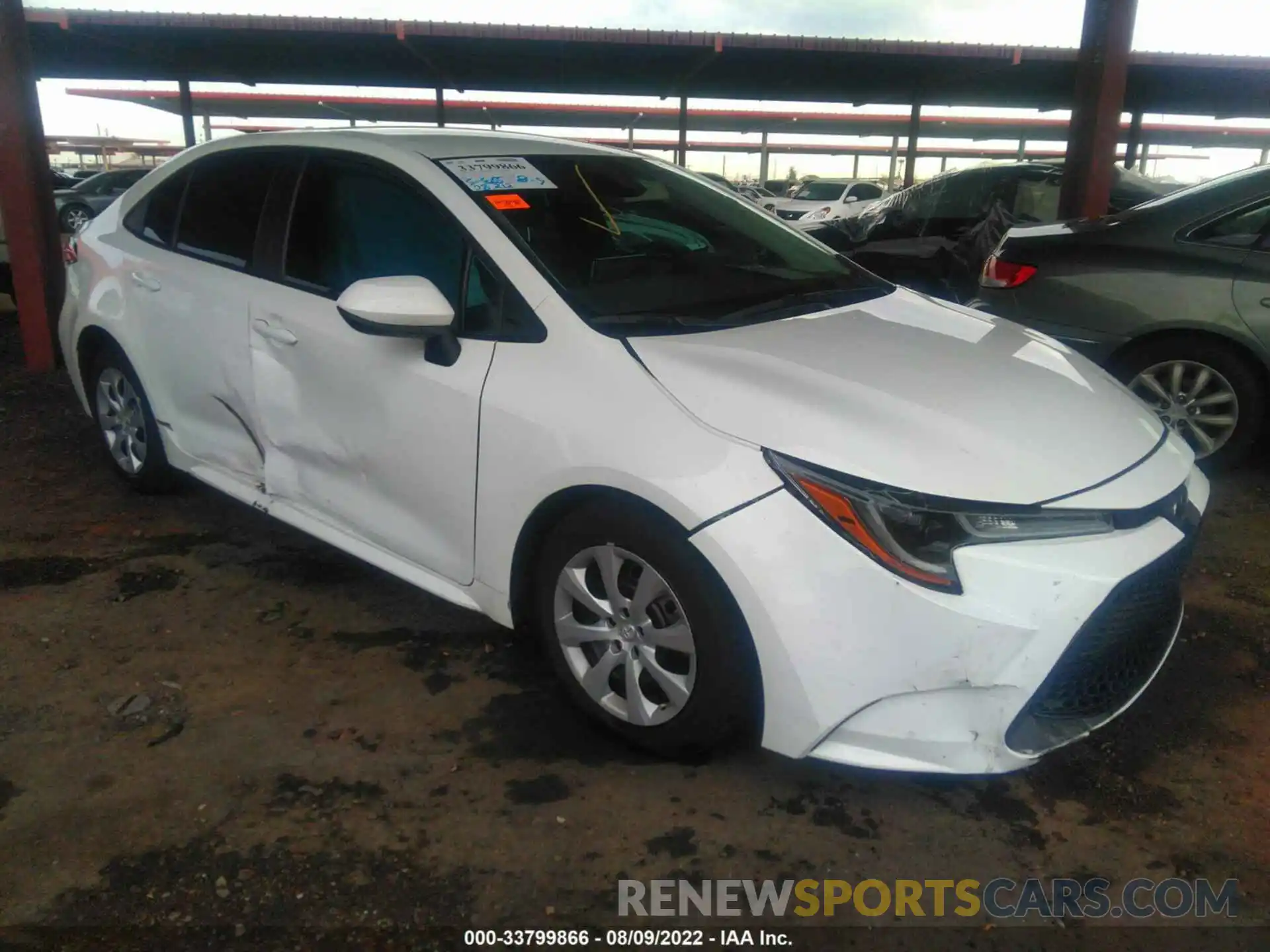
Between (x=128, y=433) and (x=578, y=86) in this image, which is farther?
(x=578, y=86)

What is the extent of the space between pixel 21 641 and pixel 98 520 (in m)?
1.07

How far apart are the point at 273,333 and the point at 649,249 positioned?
123cm

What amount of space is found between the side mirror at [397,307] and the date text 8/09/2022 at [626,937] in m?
1.42

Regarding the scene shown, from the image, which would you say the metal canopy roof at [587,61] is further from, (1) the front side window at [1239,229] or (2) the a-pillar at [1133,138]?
(1) the front side window at [1239,229]

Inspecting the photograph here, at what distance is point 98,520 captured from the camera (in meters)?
3.92

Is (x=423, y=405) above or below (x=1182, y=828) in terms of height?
above

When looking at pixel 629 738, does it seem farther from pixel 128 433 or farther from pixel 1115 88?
pixel 1115 88

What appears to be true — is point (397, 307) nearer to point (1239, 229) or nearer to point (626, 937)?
point (626, 937)

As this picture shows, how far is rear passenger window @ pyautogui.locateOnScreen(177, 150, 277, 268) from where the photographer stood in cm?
321

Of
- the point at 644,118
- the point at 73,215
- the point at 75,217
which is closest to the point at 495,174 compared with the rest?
the point at 75,217

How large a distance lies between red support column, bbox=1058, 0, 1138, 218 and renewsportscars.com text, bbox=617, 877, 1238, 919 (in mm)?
6128

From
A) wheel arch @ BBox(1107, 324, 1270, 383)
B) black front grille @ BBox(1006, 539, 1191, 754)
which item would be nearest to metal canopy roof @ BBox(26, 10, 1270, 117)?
wheel arch @ BBox(1107, 324, 1270, 383)

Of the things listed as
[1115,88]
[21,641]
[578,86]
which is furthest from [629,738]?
[578,86]

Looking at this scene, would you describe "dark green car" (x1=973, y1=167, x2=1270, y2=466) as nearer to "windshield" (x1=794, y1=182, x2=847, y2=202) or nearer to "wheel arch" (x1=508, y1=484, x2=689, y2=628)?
"wheel arch" (x1=508, y1=484, x2=689, y2=628)
